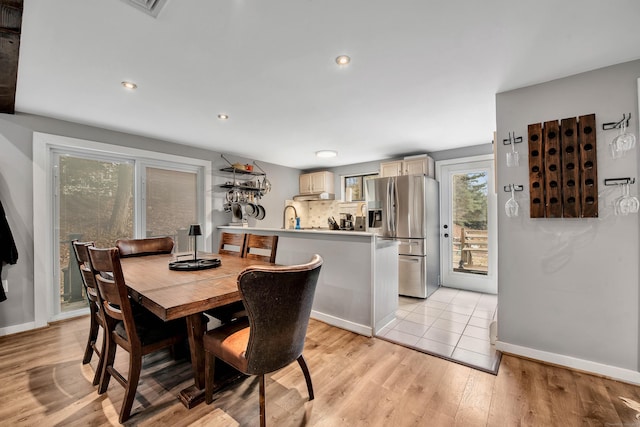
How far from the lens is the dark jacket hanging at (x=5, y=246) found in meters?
2.59

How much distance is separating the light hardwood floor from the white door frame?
213 centimetres

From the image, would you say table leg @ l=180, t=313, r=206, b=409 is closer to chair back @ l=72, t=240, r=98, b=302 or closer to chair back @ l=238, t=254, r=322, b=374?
chair back @ l=238, t=254, r=322, b=374

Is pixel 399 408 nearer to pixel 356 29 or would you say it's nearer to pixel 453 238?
pixel 356 29

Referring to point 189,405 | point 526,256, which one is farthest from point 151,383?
point 526,256

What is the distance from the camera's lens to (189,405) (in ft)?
5.38

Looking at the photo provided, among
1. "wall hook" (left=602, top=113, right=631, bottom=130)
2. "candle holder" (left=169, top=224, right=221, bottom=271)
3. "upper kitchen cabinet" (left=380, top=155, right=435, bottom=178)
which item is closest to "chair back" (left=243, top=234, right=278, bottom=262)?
"candle holder" (left=169, top=224, right=221, bottom=271)

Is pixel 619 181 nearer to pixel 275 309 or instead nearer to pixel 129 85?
pixel 275 309

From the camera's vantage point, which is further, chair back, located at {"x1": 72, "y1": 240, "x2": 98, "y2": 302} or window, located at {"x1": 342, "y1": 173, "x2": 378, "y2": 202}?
window, located at {"x1": 342, "y1": 173, "x2": 378, "y2": 202}

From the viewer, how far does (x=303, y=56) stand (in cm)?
185

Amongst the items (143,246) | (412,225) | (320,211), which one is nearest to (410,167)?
(412,225)

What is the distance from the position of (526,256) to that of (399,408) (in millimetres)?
1659

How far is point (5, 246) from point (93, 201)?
89cm

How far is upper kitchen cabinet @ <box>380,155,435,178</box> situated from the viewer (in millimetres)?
4363

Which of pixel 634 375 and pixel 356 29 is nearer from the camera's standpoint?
pixel 356 29
